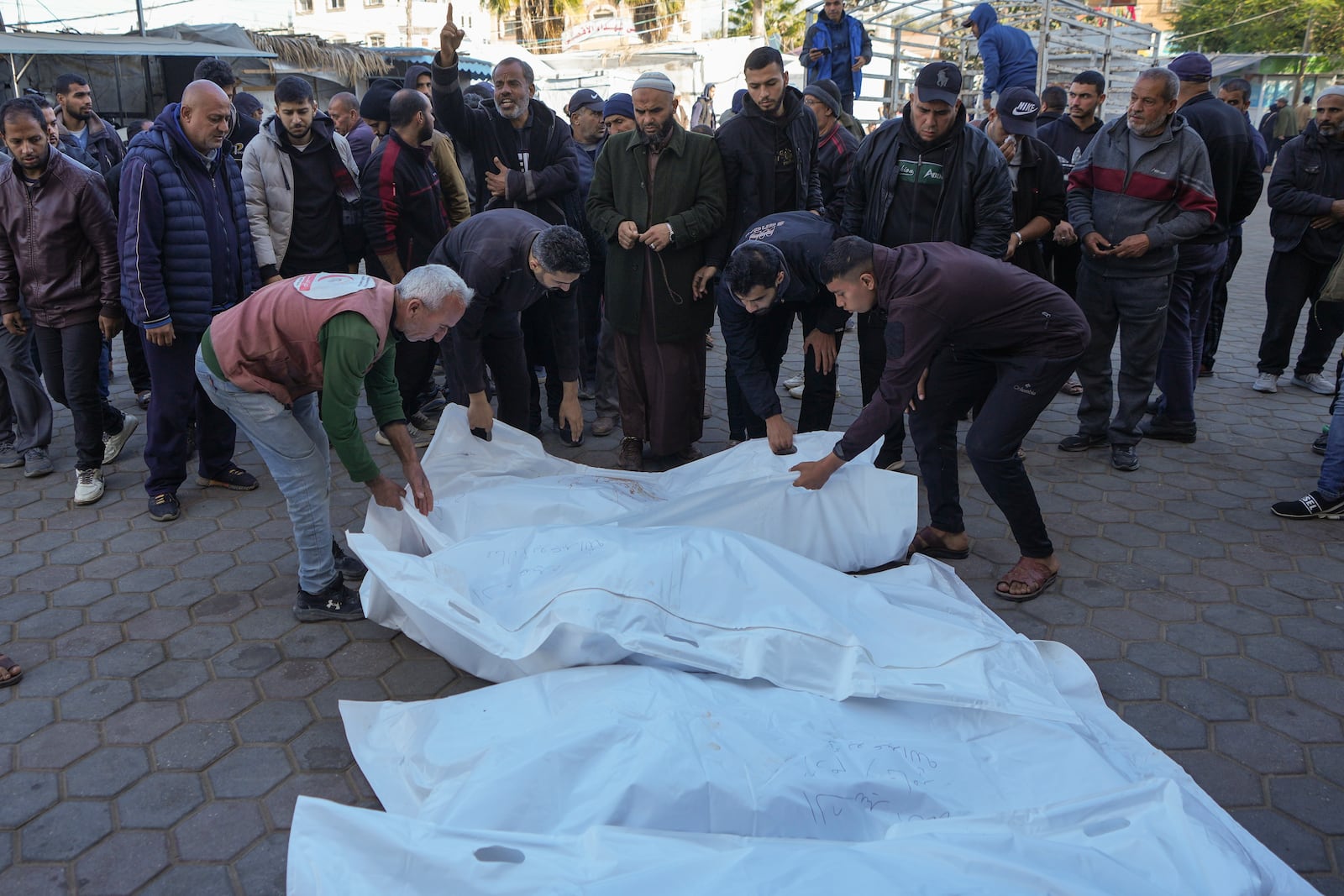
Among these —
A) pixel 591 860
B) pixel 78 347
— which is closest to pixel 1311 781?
pixel 591 860

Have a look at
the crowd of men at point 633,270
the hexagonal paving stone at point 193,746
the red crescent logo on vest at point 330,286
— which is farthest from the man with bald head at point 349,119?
the hexagonal paving stone at point 193,746

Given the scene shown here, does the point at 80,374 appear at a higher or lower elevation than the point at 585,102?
lower

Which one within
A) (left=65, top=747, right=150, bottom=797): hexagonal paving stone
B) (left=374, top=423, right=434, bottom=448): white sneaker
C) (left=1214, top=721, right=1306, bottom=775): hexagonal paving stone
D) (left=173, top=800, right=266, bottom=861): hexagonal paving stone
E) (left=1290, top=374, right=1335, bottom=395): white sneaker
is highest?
(left=1290, top=374, right=1335, bottom=395): white sneaker

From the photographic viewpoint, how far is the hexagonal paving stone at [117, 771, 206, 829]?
89.6 inches

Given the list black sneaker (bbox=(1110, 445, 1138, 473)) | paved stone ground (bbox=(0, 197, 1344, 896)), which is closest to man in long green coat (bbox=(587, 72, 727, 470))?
paved stone ground (bbox=(0, 197, 1344, 896))

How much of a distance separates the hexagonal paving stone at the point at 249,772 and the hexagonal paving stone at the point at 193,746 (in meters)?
0.05

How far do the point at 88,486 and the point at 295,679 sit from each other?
2.02 meters

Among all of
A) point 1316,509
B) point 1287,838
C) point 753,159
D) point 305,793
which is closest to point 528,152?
point 753,159

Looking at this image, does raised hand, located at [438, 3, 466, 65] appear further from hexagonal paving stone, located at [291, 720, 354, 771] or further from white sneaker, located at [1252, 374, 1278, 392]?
white sneaker, located at [1252, 374, 1278, 392]

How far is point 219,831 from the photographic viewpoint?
7.35 feet

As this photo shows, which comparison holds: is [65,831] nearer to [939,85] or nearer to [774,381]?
[774,381]

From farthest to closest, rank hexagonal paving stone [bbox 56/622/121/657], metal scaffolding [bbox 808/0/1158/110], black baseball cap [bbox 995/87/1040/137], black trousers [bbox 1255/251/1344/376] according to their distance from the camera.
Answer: metal scaffolding [bbox 808/0/1158/110], black trousers [bbox 1255/251/1344/376], black baseball cap [bbox 995/87/1040/137], hexagonal paving stone [bbox 56/622/121/657]

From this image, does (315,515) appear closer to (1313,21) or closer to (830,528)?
(830,528)

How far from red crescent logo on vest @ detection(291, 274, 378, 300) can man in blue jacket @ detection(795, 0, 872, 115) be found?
19.0ft
